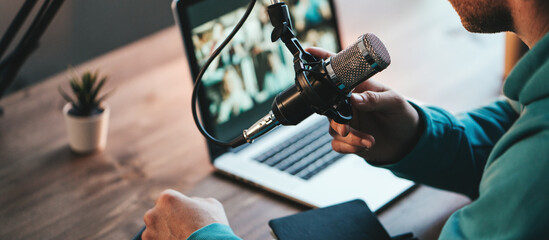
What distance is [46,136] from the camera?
1.38 meters

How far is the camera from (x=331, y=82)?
0.71 m

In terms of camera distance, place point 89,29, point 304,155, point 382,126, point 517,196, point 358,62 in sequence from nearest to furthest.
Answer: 1. point 517,196
2. point 358,62
3. point 382,126
4. point 304,155
5. point 89,29

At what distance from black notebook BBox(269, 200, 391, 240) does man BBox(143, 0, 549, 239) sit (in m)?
0.09

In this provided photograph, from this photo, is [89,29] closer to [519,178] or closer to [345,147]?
[345,147]

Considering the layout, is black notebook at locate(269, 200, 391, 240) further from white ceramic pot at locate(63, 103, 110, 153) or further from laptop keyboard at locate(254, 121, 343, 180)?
white ceramic pot at locate(63, 103, 110, 153)

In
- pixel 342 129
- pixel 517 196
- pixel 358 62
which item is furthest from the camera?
pixel 342 129

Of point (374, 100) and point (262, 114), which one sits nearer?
point (374, 100)

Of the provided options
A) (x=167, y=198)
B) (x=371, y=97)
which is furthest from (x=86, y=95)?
(x=371, y=97)

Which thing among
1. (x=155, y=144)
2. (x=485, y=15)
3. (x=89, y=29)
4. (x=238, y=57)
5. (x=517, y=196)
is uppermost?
→ (x=485, y=15)

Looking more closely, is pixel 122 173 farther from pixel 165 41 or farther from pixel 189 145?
pixel 165 41

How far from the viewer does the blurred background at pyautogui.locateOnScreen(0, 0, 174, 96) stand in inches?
90.1

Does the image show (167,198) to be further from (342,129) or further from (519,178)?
(519,178)

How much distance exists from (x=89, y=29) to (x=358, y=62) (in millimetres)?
1943

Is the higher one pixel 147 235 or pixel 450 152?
pixel 450 152
